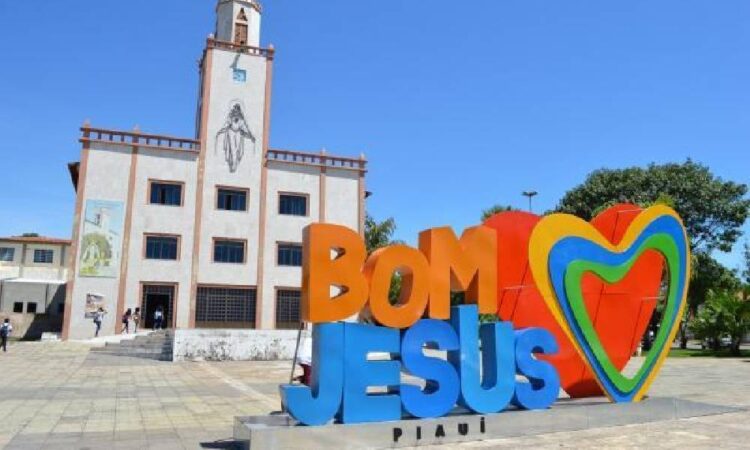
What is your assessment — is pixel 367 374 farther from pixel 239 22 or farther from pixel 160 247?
pixel 239 22

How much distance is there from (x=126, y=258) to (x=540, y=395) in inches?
1118

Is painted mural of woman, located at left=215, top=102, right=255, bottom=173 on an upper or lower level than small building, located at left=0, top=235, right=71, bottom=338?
upper

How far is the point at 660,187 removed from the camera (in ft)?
132

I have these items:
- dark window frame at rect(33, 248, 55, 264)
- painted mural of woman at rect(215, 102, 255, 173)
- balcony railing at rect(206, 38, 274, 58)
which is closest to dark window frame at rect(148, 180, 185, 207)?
painted mural of woman at rect(215, 102, 255, 173)

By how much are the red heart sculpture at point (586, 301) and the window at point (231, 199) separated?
2664 cm

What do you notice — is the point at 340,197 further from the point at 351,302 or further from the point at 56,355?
the point at 351,302

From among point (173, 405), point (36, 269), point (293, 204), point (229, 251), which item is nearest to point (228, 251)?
point (229, 251)

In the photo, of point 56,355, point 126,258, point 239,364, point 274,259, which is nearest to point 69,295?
point 126,258

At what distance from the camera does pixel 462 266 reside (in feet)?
32.4

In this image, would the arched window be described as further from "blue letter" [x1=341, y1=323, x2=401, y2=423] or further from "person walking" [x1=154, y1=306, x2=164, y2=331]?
"blue letter" [x1=341, y1=323, x2=401, y2=423]

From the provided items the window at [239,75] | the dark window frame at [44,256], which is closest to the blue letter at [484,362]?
the window at [239,75]

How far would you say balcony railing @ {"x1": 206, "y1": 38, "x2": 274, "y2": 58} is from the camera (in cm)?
3634

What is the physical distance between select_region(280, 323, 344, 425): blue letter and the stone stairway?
1857 centimetres

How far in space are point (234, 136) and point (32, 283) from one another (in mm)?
19584
